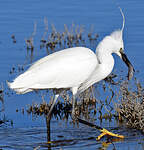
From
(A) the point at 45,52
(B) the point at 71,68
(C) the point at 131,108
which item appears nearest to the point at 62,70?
(B) the point at 71,68

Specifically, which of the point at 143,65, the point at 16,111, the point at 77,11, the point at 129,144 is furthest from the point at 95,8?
the point at 129,144

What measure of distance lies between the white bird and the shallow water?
0.63 meters

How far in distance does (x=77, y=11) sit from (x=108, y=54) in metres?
6.69

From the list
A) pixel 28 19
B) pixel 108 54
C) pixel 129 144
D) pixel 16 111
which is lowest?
pixel 129 144

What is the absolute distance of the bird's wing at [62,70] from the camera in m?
7.33

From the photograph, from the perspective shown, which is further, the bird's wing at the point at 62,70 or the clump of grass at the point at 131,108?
the clump of grass at the point at 131,108

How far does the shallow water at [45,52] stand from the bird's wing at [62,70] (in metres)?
0.71

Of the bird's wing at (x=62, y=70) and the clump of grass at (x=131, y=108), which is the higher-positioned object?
the bird's wing at (x=62, y=70)

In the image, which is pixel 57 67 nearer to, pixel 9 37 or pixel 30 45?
pixel 30 45

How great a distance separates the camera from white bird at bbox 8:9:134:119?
7.33 m

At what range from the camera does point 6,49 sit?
38.2 ft

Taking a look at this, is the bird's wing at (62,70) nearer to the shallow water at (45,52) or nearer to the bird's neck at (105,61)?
the bird's neck at (105,61)

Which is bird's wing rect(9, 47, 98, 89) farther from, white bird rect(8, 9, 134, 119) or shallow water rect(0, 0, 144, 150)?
shallow water rect(0, 0, 144, 150)

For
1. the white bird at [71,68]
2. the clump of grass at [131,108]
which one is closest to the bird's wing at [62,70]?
the white bird at [71,68]
